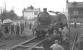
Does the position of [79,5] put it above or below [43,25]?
above

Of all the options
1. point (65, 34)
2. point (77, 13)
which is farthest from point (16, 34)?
point (77, 13)

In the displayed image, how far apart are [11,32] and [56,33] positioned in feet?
25.5

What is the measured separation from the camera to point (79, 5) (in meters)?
46.5

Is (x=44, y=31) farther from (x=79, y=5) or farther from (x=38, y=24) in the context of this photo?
(x=79, y=5)

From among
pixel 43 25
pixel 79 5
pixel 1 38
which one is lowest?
pixel 1 38

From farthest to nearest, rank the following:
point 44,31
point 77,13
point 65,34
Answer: point 77,13, point 44,31, point 65,34

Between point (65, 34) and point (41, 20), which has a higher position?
point (41, 20)

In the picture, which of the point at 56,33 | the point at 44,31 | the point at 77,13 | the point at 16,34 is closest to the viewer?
the point at 56,33

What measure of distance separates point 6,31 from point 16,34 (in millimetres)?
1130

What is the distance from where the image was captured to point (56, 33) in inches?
501

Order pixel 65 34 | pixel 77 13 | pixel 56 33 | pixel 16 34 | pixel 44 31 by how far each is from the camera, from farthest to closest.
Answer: pixel 77 13
pixel 16 34
pixel 44 31
pixel 65 34
pixel 56 33

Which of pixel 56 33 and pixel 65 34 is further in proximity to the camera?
pixel 65 34

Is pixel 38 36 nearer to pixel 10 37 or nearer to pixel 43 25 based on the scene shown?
pixel 43 25

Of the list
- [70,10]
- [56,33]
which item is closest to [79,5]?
[70,10]
